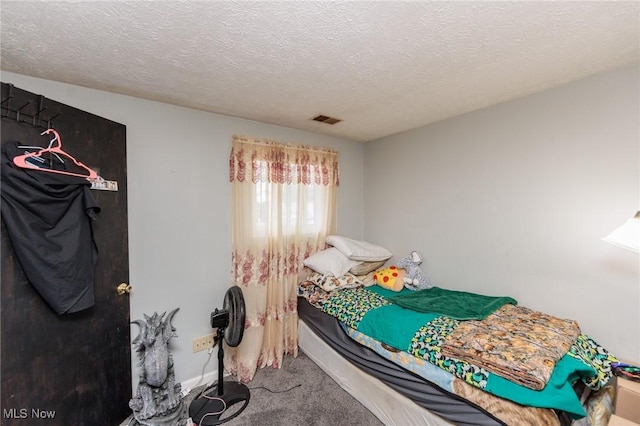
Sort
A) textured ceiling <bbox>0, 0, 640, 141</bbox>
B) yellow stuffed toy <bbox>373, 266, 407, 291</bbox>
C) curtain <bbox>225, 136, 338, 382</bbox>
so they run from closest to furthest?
textured ceiling <bbox>0, 0, 640, 141</bbox>, curtain <bbox>225, 136, 338, 382</bbox>, yellow stuffed toy <bbox>373, 266, 407, 291</bbox>

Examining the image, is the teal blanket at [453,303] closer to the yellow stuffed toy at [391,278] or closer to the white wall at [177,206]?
the yellow stuffed toy at [391,278]

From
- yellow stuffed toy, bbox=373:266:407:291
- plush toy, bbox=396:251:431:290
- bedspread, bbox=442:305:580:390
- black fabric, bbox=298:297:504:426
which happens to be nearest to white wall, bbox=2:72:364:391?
black fabric, bbox=298:297:504:426

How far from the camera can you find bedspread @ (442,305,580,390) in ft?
3.90

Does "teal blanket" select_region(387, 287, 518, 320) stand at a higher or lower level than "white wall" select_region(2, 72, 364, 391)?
lower

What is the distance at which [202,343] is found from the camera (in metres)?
2.14

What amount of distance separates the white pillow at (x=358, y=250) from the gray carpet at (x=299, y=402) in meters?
1.11

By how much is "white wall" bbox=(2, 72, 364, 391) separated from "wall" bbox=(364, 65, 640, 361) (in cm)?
190

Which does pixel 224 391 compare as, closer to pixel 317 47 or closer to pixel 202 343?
pixel 202 343

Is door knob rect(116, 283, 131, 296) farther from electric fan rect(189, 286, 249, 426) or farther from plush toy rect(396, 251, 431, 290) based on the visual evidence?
plush toy rect(396, 251, 431, 290)

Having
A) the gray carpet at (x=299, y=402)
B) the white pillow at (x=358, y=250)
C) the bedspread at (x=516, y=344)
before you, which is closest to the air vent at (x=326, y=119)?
the white pillow at (x=358, y=250)

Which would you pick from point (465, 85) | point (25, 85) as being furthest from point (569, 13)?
point (25, 85)

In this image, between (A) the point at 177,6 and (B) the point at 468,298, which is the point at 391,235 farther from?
(A) the point at 177,6

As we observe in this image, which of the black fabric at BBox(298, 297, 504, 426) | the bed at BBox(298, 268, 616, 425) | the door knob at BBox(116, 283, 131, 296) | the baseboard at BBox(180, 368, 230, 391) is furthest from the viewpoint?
the baseboard at BBox(180, 368, 230, 391)

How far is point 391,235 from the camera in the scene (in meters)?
2.92
